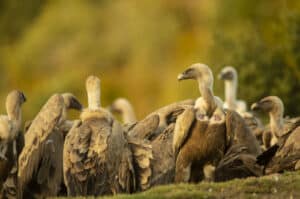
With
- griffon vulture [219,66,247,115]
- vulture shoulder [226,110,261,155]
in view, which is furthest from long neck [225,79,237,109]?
vulture shoulder [226,110,261,155]

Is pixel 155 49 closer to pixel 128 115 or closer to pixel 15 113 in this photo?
pixel 128 115

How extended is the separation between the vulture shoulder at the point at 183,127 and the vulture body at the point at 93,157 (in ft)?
2.53

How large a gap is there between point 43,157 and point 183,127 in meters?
1.67

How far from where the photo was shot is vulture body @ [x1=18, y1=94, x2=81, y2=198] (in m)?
15.6

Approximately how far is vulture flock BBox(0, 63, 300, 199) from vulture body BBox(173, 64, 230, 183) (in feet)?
0.04

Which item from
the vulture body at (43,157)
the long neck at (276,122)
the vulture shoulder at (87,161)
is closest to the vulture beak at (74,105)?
Result: the vulture body at (43,157)

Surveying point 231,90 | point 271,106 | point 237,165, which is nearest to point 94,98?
point 237,165

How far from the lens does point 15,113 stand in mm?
16328

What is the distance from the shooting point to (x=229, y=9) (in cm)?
3647

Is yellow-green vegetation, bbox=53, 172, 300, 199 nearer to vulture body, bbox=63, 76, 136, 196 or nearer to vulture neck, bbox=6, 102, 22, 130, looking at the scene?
vulture body, bbox=63, 76, 136, 196

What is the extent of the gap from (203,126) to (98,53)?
2236cm

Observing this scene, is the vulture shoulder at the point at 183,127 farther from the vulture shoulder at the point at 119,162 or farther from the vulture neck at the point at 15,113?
the vulture neck at the point at 15,113

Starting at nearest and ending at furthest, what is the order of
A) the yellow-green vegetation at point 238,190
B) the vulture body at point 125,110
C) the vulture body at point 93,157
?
the yellow-green vegetation at point 238,190 → the vulture body at point 93,157 → the vulture body at point 125,110

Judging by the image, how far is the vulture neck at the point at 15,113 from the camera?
1608 centimetres
